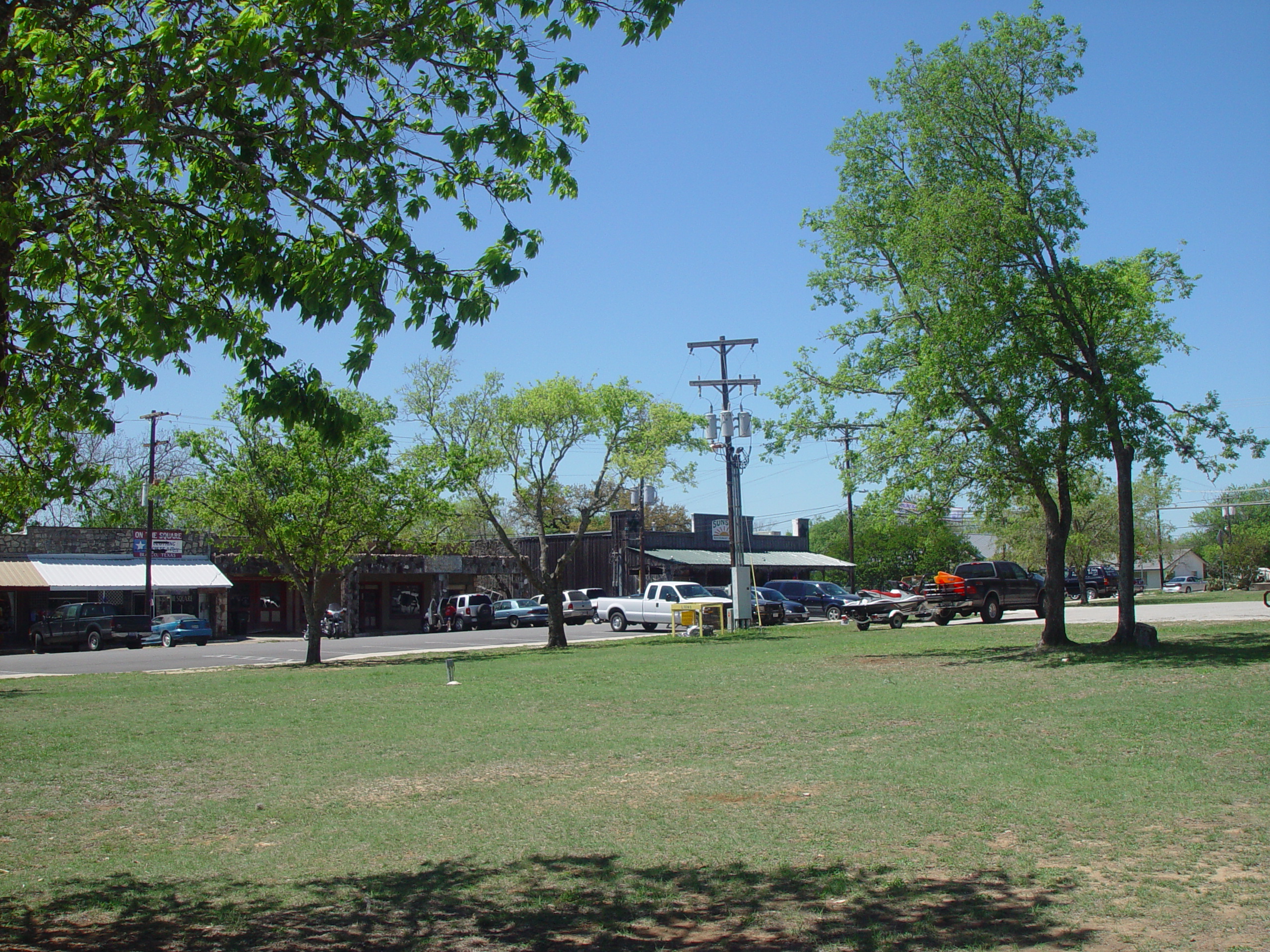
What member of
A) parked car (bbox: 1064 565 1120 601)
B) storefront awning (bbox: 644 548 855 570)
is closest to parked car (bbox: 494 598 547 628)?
storefront awning (bbox: 644 548 855 570)

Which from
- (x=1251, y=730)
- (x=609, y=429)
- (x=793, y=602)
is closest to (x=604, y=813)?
(x=1251, y=730)

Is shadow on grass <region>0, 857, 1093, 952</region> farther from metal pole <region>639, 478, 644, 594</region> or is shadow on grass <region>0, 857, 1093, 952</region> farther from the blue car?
metal pole <region>639, 478, 644, 594</region>

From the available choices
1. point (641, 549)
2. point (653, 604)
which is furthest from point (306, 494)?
point (641, 549)

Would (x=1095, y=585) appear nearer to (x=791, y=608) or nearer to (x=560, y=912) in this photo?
(x=791, y=608)

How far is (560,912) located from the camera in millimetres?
5883

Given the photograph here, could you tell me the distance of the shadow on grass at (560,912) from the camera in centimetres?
538

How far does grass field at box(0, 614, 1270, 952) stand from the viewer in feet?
18.4

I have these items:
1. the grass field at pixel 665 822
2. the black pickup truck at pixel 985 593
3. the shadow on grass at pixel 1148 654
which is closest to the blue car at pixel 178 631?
the black pickup truck at pixel 985 593

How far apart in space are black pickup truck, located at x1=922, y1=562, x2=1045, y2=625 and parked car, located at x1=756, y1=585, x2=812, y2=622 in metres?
9.04

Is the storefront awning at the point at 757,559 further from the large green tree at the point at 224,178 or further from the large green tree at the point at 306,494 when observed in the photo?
the large green tree at the point at 224,178

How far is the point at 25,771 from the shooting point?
10.7 meters

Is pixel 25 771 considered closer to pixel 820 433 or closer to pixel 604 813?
pixel 604 813

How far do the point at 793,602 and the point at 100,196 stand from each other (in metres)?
38.5

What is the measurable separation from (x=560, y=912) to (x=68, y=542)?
50.0 meters
